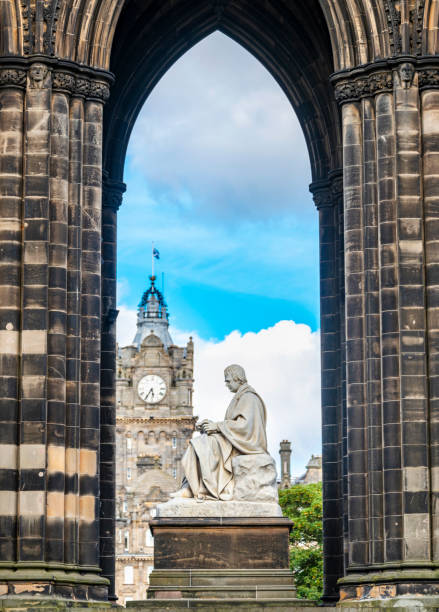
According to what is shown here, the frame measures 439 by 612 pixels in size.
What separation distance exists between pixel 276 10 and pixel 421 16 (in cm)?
734

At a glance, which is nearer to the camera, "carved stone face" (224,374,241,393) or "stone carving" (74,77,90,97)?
"stone carving" (74,77,90,97)

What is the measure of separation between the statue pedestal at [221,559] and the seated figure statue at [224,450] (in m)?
0.45

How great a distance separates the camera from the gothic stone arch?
30.8m

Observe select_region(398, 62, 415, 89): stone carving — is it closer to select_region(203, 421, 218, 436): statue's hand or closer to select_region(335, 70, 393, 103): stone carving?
select_region(335, 70, 393, 103): stone carving

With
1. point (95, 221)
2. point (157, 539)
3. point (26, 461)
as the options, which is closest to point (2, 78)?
point (95, 221)

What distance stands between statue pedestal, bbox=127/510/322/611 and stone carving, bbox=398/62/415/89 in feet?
27.7

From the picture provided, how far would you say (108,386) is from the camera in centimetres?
3784

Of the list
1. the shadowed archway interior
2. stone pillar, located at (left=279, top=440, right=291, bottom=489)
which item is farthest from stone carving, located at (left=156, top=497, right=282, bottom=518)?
stone pillar, located at (left=279, top=440, right=291, bottom=489)

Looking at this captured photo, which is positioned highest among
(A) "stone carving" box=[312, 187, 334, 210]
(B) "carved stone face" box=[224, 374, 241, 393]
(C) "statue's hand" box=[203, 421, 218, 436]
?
(A) "stone carving" box=[312, 187, 334, 210]

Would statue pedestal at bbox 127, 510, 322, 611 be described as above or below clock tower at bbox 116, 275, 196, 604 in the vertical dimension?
below

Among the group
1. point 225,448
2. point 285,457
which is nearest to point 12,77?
point 225,448

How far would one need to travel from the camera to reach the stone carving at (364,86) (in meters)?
33.0

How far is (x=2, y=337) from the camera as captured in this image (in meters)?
31.2

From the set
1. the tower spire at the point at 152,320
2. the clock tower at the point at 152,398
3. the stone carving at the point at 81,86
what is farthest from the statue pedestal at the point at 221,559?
the tower spire at the point at 152,320
